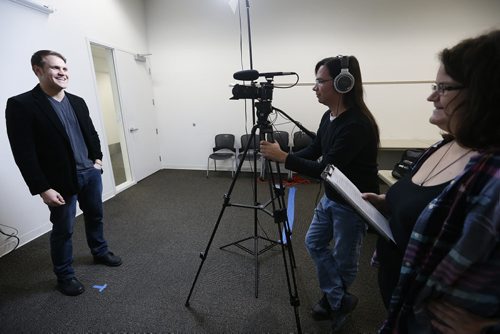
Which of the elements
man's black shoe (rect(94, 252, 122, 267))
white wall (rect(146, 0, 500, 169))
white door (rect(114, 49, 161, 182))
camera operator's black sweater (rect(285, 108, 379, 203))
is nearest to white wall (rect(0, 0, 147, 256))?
white door (rect(114, 49, 161, 182))

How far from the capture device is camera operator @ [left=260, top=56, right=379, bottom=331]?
1180mm

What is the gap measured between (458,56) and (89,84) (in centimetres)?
382

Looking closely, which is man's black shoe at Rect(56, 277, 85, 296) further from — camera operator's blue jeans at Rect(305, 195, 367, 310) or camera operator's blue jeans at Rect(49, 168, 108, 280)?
camera operator's blue jeans at Rect(305, 195, 367, 310)

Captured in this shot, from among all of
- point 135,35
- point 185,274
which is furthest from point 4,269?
point 135,35

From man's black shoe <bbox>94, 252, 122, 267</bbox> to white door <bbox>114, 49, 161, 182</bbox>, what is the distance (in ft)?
7.40

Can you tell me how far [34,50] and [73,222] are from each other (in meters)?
2.03

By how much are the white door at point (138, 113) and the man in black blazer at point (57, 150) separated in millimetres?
2230

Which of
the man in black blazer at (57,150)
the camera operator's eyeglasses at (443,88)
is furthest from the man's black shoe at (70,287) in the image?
the camera operator's eyeglasses at (443,88)

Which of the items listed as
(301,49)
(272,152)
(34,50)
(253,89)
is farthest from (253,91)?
(301,49)

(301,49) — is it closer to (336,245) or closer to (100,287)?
(336,245)

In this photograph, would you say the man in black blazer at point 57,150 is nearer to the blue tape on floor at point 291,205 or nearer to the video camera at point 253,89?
the video camera at point 253,89

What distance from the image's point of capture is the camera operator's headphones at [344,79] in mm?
1173

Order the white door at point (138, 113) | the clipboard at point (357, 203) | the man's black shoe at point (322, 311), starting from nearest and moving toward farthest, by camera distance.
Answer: the clipboard at point (357, 203) < the man's black shoe at point (322, 311) < the white door at point (138, 113)

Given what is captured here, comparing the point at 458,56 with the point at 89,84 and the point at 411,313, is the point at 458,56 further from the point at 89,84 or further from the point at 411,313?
the point at 89,84
